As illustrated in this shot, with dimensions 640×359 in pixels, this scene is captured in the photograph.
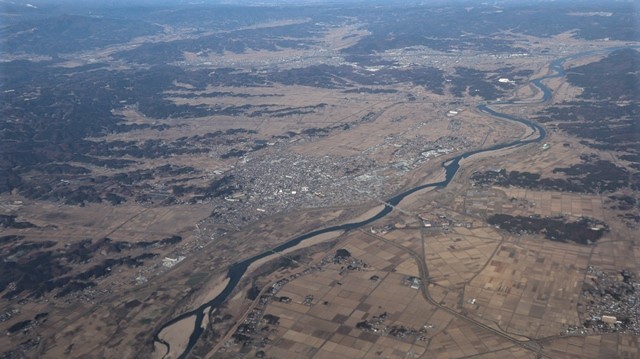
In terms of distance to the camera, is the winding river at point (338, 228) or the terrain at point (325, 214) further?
the winding river at point (338, 228)

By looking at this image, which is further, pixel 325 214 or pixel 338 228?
pixel 325 214

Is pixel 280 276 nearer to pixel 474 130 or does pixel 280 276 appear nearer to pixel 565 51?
pixel 474 130

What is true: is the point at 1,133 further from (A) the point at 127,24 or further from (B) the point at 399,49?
(A) the point at 127,24

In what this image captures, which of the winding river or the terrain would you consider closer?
the terrain

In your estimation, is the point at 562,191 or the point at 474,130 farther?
the point at 474,130

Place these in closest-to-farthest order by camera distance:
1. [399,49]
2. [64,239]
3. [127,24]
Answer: [64,239]
[399,49]
[127,24]

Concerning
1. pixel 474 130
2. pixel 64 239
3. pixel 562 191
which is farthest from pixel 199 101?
pixel 562 191

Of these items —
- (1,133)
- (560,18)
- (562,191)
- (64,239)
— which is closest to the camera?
(64,239)
